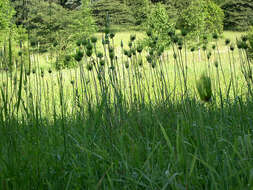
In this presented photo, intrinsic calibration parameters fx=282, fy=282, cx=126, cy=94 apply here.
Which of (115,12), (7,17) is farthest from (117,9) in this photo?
(7,17)

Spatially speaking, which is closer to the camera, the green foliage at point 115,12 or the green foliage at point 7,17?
the green foliage at point 7,17

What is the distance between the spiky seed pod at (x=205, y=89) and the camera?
2.34 ft

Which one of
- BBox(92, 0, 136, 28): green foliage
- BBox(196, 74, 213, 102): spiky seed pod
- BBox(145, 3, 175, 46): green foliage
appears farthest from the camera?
BBox(92, 0, 136, 28): green foliage

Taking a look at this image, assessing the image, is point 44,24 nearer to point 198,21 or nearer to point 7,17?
point 7,17

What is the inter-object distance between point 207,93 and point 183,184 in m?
0.26

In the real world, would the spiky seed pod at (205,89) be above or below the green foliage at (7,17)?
below

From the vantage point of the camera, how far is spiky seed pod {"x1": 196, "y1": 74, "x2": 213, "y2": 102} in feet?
2.34

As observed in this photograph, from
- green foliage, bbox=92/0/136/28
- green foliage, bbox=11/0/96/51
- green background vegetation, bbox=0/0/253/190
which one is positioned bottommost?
green background vegetation, bbox=0/0/253/190

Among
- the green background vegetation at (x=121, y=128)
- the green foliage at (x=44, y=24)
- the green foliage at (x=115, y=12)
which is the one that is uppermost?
the green foliage at (x=115, y=12)

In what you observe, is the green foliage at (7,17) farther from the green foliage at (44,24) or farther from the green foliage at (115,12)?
the green foliage at (115,12)

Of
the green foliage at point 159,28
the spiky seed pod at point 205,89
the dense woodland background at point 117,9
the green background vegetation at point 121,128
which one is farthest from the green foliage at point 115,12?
the spiky seed pod at point 205,89

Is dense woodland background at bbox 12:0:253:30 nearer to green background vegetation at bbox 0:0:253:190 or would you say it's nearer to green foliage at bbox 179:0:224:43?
green background vegetation at bbox 0:0:253:190

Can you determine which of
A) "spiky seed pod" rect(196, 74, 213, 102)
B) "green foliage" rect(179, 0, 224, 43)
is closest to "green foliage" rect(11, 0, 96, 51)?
"spiky seed pod" rect(196, 74, 213, 102)

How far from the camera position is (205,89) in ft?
2.38
